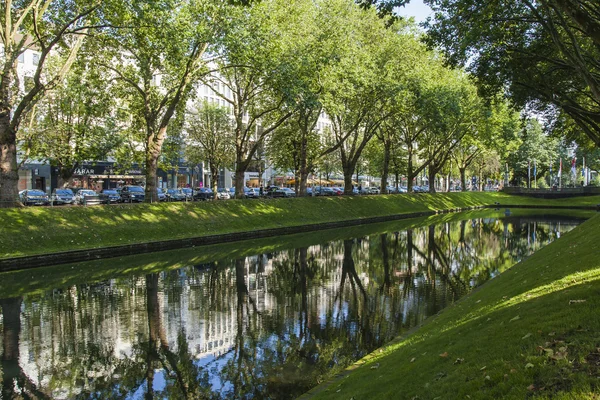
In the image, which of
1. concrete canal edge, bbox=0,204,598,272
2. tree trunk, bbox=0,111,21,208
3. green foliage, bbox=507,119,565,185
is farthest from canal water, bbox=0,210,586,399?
green foliage, bbox=507,119,565,185

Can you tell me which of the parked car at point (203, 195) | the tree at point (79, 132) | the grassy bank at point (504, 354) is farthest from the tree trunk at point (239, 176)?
the grassy bank at point (504, 354)

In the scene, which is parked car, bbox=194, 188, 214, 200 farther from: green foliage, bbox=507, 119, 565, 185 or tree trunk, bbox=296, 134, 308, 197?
green foliage, bbox=507, 119, 565, 185

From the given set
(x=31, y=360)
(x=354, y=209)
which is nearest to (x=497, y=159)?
(x=354, y=209)

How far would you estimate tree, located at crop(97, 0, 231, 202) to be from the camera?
79.4ft

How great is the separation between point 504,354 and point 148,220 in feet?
88.3

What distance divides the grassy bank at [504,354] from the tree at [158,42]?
63.3 feet

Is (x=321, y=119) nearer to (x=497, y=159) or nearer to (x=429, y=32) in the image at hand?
(x=497, y=159)

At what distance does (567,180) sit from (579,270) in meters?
114

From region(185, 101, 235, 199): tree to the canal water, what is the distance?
120 feet

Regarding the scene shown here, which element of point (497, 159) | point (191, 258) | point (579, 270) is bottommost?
point (191, 258)

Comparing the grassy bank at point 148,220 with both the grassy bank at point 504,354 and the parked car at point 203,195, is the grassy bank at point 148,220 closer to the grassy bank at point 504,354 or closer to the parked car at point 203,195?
the parked car at point 203,195

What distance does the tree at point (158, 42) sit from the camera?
24.2m

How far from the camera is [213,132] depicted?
204 ft

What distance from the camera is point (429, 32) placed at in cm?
2183
